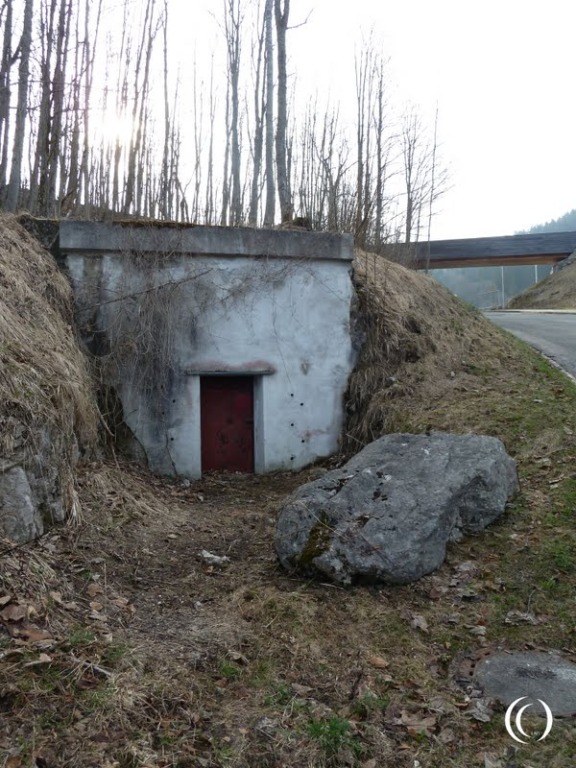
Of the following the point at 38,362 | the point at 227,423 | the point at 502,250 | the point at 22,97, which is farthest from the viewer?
the point at 502,250

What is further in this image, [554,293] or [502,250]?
[502,250]

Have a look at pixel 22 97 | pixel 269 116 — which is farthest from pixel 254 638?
pixel 269 116

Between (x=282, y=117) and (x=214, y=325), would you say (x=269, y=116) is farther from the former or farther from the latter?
(x=214, y=325)

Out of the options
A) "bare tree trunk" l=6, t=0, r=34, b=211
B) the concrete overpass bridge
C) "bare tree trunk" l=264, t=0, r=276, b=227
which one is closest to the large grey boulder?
"bare tree trunk" l=6, t=0, r=34, b=211

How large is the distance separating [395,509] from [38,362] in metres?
3.50

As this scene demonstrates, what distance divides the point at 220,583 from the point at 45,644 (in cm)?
183

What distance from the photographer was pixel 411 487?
231 inches

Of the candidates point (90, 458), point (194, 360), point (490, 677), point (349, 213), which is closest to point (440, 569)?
point (490, 677)

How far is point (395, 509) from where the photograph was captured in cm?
564

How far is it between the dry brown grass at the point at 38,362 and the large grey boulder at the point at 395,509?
6.98 ft

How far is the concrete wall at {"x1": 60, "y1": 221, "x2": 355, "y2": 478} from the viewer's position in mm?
8578

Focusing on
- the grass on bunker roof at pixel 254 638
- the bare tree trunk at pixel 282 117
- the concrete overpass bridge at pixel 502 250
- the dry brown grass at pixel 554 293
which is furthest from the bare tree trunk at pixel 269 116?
the dry brown grass at pixel 554 293

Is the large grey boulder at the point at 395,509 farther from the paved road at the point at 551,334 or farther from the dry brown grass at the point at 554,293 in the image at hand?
the dry brown grass at the point at 554,293

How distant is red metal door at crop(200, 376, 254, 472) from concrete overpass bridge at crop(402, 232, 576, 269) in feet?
53.1
